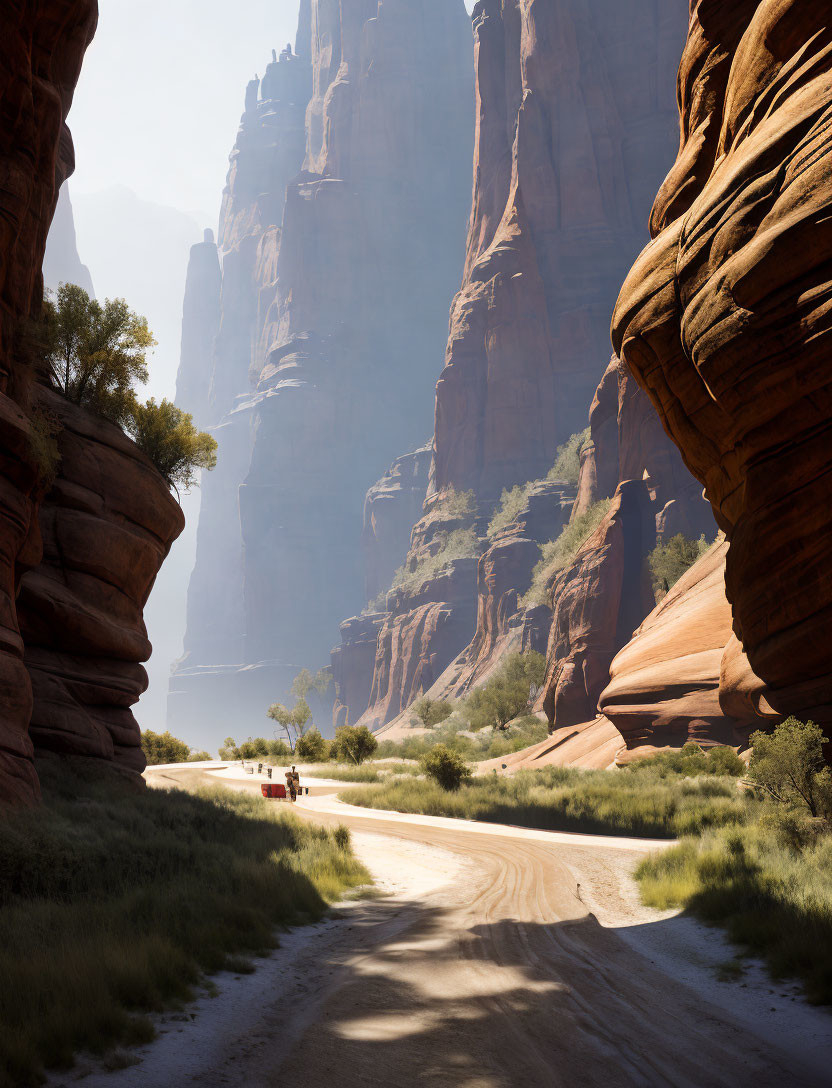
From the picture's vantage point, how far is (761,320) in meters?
11.4

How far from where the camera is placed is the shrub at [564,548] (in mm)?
62094

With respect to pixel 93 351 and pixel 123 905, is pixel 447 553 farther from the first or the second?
pixel 123 905

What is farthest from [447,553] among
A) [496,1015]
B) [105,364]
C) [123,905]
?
[496,1015]

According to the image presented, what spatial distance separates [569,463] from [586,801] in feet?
222

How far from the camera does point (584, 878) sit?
1306cm

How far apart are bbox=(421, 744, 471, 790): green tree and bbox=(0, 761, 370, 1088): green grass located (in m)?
12.9

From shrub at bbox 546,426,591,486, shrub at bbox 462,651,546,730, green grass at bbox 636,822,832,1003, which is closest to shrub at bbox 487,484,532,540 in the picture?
shrub at bbox 546,426,591,486

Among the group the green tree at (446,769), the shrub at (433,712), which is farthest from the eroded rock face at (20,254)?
the shrub at (433,712)

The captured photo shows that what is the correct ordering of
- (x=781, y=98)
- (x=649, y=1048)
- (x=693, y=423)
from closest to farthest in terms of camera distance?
(x=649, y=1048) → (x=781, y=98) → (x=693, y=423)

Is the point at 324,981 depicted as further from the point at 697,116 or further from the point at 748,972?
the point at 697,116

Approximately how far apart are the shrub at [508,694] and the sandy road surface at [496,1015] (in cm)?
5050

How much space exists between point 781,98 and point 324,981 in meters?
14.9

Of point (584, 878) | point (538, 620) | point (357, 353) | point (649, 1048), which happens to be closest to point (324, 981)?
point (649, 1048)

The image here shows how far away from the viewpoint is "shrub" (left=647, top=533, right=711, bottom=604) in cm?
4438
